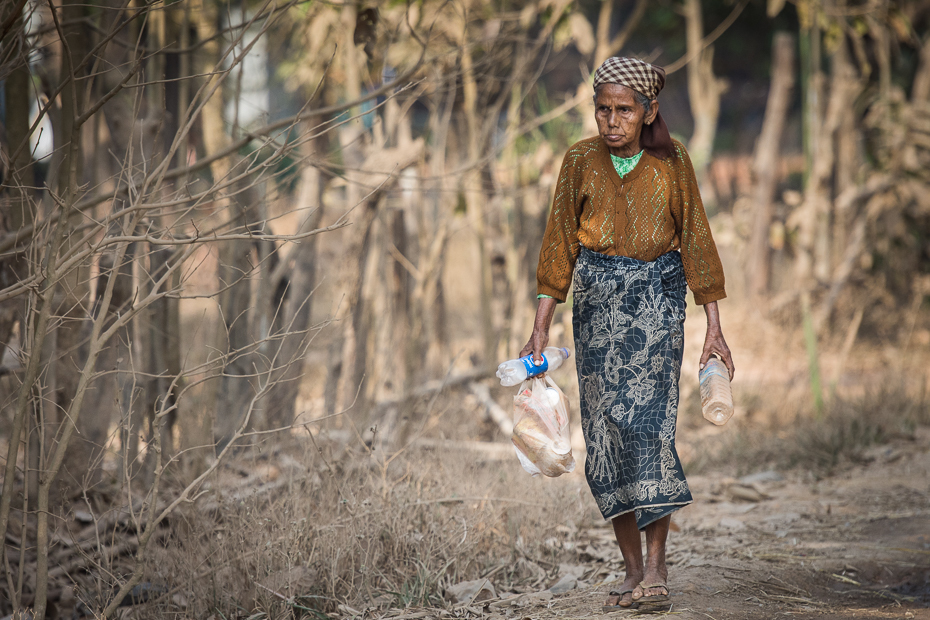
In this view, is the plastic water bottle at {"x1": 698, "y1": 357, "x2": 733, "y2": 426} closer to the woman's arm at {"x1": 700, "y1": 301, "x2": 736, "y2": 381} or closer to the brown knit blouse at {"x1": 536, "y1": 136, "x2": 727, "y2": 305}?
the woman's arm at {"x1": 700, "y1": 301, "x2": 736, "y2": 381}

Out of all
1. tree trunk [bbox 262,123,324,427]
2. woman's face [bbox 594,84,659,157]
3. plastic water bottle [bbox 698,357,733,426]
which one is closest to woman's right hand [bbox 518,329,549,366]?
plastic water bottle [bbox 698,357,733,426]

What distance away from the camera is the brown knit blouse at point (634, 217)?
2838 mm

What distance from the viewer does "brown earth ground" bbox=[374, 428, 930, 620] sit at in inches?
119

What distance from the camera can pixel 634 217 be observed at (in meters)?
2.83

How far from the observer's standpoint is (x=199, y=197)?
2678 millimetres

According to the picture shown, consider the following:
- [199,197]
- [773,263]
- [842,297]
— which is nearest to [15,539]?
[199,197]

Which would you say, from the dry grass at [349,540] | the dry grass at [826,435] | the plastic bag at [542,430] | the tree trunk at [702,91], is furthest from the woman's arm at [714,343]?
the tree trunk at [702,91]

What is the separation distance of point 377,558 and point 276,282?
2.28m

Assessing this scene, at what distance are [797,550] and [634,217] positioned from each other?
6.27ft

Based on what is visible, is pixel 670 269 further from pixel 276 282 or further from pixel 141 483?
pixel 141 483

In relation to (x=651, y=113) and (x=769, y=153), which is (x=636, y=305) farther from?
(x=769, y=153)

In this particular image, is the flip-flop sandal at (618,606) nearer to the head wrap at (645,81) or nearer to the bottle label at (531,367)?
the bottle label at (531,367)

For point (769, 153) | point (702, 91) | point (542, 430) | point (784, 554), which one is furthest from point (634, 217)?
point (702, 91)

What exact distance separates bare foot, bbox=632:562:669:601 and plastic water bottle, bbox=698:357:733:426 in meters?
0.53
